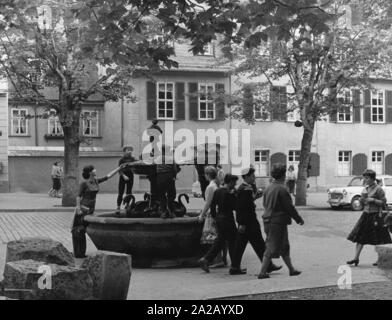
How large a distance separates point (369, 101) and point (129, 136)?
14625 millimetres

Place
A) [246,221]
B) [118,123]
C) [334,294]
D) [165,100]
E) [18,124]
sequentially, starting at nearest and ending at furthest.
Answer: [334,294] → [246,221] → [18,124] → [118,123] → [165,100]

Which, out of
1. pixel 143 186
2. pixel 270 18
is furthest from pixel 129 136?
pixel 270 18

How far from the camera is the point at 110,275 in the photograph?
7.91m

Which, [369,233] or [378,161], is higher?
[378,161]

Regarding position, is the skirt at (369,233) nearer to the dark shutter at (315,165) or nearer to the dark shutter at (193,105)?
the dark shutter at (193,105)

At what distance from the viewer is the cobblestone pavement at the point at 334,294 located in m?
7.77

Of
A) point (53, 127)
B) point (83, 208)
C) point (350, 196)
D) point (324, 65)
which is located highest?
point (324, 65)

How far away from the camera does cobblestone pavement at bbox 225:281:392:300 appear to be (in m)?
7.77

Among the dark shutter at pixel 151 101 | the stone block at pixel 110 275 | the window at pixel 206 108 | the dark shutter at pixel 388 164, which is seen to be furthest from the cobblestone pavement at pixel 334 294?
the dark shutter at pixel 388 164

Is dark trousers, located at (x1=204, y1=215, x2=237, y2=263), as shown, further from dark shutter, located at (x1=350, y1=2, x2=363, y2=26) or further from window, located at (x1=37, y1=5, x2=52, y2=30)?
window, located at (x1=37, y1=5, x2=52, y2=30)

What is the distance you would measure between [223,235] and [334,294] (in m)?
3.80

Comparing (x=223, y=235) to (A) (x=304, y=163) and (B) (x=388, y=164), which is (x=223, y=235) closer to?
(A) (x=304, y=163)

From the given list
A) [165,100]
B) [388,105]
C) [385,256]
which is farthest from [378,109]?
[385,256]

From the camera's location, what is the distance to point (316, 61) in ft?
88.2
